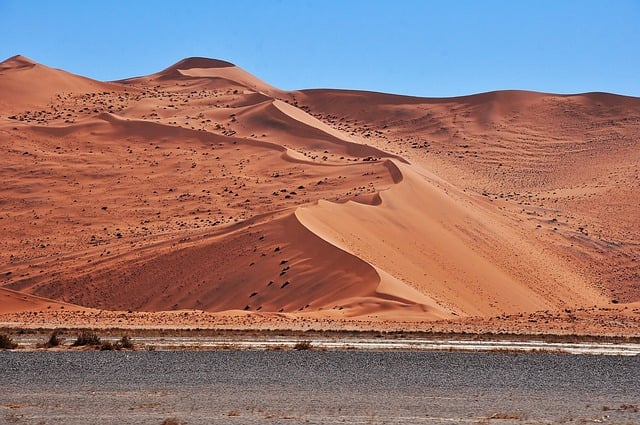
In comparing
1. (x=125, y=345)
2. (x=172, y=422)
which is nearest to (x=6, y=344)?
(x=125, y=345)

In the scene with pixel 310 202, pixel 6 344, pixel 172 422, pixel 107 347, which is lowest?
pixel 6 344

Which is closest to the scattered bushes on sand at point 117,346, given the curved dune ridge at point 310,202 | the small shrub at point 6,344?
the small shrub at point 6,344

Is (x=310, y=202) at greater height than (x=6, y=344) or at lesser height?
greater

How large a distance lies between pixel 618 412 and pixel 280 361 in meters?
7.83

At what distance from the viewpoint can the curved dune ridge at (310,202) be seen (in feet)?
138

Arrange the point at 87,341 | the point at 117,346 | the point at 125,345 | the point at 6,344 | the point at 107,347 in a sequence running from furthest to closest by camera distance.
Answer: the point at 87,341 → the point at 6,344 → the point at 117,346 → the point at 125,345 → the point at 107,347

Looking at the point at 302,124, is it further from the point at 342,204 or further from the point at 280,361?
the point at 280,361

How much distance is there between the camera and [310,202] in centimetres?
5419

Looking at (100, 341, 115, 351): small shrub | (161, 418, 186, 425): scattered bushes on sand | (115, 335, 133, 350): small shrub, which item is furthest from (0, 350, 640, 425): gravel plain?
(115, 335, 133, 350): small shrub

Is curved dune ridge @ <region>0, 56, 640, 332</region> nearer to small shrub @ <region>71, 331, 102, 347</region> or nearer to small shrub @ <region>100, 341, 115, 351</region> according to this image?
small shrub @ <region>71, 331, 102, 347</region>

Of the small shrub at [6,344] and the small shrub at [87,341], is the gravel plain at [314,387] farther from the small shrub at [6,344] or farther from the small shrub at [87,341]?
the small shrub at [87,341]

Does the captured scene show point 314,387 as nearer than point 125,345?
Yes

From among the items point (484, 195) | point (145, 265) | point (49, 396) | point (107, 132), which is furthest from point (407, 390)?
point (107, 132)

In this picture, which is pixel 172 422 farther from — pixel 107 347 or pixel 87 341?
pixel 87 341
